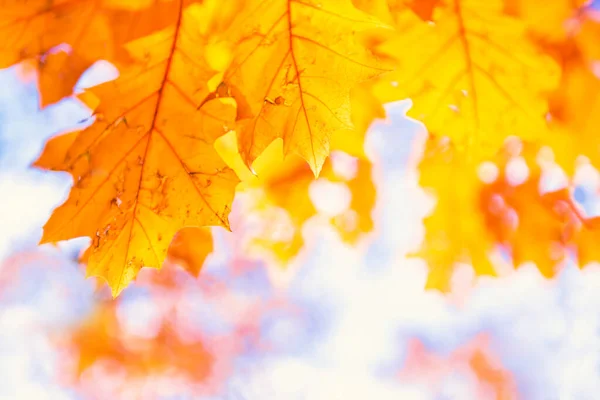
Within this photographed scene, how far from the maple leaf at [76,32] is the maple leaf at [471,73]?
0.70 m

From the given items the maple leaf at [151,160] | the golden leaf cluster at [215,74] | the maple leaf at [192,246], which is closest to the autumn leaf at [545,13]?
the golden leaf cluster at [215,74]

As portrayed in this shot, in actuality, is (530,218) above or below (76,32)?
below

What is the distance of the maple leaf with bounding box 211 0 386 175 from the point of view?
979 mm

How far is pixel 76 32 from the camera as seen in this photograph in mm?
1062

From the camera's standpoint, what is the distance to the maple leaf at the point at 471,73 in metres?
1.28

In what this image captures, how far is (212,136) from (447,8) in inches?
31.5

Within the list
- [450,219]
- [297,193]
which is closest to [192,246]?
[297,193]

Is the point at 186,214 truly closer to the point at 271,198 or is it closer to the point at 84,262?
the point at 84,262

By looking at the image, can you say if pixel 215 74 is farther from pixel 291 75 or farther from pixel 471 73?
pixel 471 73

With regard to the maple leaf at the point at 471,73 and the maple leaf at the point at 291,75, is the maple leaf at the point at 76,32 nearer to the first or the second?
the maple leaf at the point at 291,75

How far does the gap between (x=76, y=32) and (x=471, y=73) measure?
1188mm

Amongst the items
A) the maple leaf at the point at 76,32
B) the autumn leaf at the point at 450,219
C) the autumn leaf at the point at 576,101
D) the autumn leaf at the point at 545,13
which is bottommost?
the autumn leaf at the point at 450,219

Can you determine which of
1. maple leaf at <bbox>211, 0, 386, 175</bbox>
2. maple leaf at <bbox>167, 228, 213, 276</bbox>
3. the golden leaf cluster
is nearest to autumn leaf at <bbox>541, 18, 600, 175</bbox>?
the golden leaf cluster

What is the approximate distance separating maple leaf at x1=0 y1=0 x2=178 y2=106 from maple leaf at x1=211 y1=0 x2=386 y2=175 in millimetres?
234
